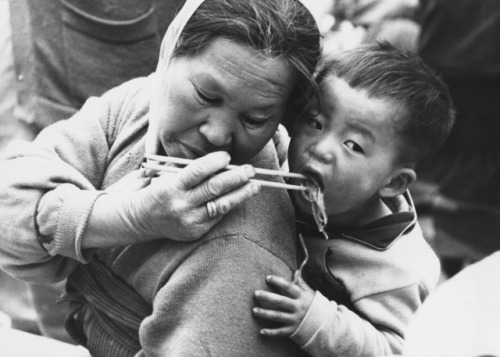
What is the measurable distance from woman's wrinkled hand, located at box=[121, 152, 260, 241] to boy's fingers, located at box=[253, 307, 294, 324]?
9.1 inches

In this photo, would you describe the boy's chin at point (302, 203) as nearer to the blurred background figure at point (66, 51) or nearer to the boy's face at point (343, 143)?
the boy's face at point (343, 143)

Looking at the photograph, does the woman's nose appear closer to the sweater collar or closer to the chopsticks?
the chopsticks

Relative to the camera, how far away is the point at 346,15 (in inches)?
227

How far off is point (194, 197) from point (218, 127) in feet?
0.61

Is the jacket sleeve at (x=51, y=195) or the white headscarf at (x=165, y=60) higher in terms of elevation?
the white headscarf at (x=165, y=60)

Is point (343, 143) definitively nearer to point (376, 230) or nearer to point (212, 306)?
point (376, 230)

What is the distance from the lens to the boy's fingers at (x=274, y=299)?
1826mm

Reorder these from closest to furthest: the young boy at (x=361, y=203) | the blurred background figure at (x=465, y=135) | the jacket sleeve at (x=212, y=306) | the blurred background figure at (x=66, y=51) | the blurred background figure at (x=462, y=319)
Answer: the blurred background figure at (x=462, y=319), the jacket sleeve at (x=212, y=306), the young boy at (x=361, y=203), the blurred background figure at (x=66, y=51), the blurred background figure at (x=465, y=135)

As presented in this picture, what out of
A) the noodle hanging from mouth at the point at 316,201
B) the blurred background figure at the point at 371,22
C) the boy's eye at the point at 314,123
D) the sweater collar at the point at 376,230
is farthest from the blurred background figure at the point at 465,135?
the noodle hanging from mouth at the point at 316,201

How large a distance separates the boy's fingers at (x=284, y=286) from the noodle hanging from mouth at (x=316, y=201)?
179mm

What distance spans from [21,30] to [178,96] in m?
1.79

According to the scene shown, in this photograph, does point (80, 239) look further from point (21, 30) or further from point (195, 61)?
point (21, 30)

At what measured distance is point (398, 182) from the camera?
220cm

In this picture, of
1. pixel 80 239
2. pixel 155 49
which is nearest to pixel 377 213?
pixel 80 239
